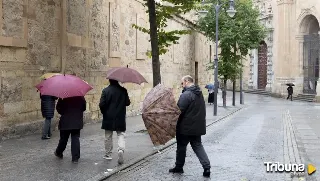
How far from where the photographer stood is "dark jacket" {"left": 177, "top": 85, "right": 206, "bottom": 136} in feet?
24.5

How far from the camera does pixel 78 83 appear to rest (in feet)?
27.8

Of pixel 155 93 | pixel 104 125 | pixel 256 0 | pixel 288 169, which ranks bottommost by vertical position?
pixel 288 169

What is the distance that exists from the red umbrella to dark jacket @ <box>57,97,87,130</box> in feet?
1.45

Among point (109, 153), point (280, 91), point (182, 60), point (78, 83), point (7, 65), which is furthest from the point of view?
point (280, 91)

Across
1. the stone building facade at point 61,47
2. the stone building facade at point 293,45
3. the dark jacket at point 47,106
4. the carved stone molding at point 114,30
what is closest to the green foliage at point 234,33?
the stone building facade at point 61,47

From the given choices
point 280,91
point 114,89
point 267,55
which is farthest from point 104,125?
point 267,55

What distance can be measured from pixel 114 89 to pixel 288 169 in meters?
3.45

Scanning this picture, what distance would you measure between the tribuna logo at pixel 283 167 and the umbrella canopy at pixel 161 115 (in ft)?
6.76

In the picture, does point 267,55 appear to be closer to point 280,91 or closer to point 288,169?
point 280,91

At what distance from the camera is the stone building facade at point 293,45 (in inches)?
1543

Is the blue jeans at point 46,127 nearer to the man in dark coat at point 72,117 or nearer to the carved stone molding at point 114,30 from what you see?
→ the man in dark coat at point 72,117

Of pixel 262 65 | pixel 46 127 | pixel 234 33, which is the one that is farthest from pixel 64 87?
pixel 262 65

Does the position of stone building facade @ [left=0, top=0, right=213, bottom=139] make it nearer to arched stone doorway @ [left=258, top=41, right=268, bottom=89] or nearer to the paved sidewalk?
the paved sidewalk

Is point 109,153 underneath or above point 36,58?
underneath
